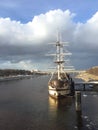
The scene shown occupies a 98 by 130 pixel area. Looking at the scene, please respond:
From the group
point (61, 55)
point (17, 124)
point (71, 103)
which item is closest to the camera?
point (17, 124)

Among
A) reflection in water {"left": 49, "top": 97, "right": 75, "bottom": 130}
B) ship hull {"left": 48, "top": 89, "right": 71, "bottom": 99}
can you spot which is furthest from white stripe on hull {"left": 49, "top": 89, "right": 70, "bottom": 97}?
reflection in water {"left": 49, "top": 97, "right": 75, "bottom": 130}

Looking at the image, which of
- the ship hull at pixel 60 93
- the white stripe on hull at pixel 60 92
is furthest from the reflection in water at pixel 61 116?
the white stripe on hull at pixel 60 92

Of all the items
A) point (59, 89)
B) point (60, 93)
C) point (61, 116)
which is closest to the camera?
point (61, 116)

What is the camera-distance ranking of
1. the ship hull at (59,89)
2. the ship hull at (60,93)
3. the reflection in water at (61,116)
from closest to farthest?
the reflection in water at (61,116) → the ship hull at (60,93) → the ship hull at (59,89)

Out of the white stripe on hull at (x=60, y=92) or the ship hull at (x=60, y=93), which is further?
the white stripe on hull at (x=60, y=92)

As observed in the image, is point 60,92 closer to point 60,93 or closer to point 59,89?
point 60,93

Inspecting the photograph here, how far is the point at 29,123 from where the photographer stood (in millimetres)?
58438

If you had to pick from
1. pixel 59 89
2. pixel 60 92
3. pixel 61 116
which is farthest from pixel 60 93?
pixel 61 116

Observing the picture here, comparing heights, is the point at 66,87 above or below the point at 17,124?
above

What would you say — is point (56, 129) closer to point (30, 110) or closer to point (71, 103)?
point (30, 110)

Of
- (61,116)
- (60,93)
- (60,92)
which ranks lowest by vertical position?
(61,116)

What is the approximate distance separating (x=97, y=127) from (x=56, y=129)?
6989 mm

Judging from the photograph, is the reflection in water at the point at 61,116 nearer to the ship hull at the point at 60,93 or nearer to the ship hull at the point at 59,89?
the ship hull at the point at 60,93

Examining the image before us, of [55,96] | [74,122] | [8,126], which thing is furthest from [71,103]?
[8,126]
